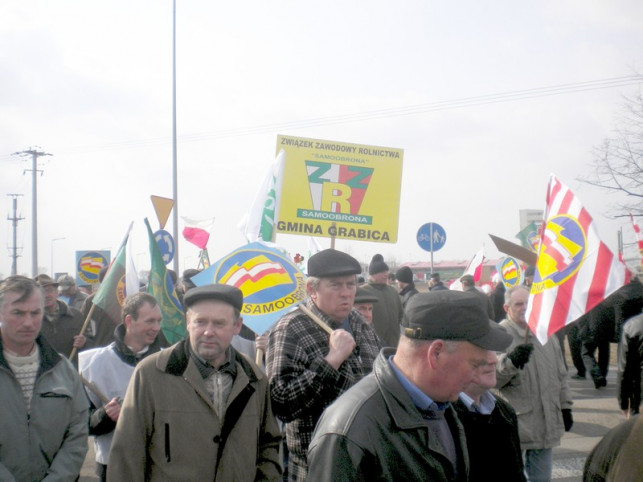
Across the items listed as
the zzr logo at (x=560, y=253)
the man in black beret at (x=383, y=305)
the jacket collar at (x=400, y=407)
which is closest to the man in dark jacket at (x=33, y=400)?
the jacket collar at (x=400, y=407)

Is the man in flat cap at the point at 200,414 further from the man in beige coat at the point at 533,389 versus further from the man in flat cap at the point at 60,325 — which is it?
the man in flat cap at the point at 60,325

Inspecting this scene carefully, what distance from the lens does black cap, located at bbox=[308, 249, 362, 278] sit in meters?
3.93

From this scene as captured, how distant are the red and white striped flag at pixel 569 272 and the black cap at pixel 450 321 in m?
2.26

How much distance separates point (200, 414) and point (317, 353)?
735 millimetres

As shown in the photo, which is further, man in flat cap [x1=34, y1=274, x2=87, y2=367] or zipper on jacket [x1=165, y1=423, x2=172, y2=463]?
man in flat cap [x1=34, y1=274, x2=87, y2=367]

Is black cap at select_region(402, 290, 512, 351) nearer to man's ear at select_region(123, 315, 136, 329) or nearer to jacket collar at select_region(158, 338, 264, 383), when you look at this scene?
jacket collar at select_region(158, 338, 264, 383)

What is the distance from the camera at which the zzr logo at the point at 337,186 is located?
8977mm

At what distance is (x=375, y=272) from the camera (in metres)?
8.92

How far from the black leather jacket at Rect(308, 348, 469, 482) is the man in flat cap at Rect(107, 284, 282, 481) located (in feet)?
4.01

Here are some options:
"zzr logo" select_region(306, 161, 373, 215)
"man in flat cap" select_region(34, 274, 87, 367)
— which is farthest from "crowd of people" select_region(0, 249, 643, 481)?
"zzr logo" select_region(306, 161, 373, 215)

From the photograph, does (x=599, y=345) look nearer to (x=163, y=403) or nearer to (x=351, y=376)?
(x=351, y=376)

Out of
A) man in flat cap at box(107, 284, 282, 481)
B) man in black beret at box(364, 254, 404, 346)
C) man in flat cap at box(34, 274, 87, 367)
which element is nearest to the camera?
man in flat cap at box(107, 284, 282, 481)

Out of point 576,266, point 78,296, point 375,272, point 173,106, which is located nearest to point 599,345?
point 375,272

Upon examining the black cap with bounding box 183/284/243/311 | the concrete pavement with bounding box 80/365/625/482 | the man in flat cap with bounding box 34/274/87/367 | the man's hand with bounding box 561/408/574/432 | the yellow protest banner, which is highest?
the yellow protest banner
